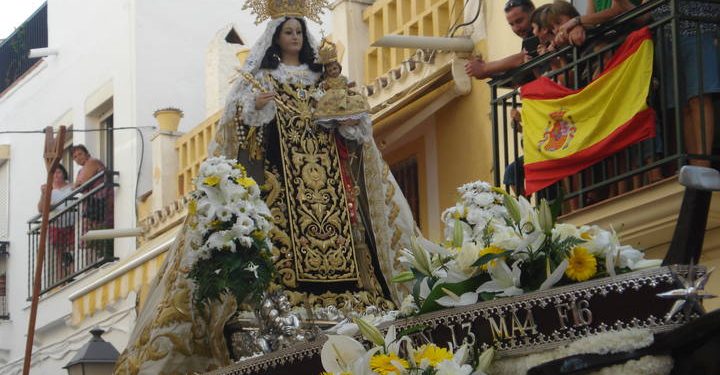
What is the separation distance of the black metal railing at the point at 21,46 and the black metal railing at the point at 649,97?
11.8 meters

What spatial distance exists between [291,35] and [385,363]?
391cm

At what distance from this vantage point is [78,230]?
16656mm

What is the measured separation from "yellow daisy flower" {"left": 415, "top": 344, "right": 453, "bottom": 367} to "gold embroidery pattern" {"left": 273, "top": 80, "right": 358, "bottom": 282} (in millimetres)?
3163

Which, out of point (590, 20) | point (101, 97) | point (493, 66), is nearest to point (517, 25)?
point (493, 66)

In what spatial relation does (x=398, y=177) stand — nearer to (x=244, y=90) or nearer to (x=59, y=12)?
(x=244, y=90)

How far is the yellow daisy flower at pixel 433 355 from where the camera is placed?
14.8ft

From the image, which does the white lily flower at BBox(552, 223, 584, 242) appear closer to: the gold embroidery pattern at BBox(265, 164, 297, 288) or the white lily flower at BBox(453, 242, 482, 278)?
the white lily flower at BBox(453, 242, 482, 278)

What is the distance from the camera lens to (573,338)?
4.46m

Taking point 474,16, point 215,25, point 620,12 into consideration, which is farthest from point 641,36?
point 215,25

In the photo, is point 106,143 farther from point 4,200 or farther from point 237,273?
point 237,273

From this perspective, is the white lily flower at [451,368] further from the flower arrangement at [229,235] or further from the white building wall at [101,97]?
the white building wall at [101,97]

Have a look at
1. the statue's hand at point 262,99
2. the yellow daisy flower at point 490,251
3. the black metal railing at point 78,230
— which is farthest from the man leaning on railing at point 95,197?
the yellow daisy flower at point 490,251

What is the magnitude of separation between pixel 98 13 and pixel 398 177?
617 centimetres

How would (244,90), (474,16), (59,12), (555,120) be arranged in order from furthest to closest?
1. (59,12)
2. (474,16)
3. (555,120)
4. (244,90)
